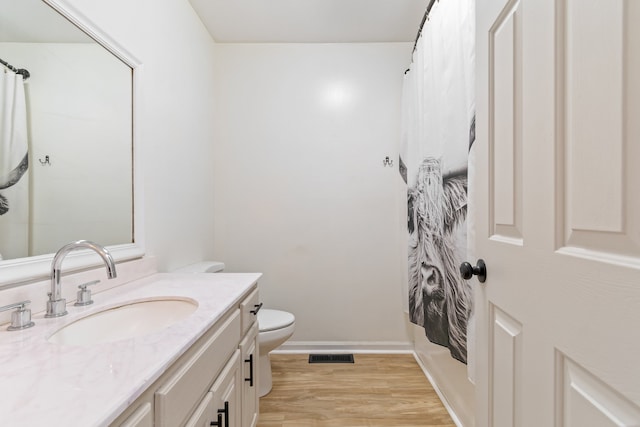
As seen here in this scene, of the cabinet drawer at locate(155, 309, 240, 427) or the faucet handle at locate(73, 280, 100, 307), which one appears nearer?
the cabinet drawer at locate(155, 309, 240, 427)

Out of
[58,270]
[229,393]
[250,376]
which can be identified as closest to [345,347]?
[250,376]

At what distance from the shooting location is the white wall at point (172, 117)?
1454 mm

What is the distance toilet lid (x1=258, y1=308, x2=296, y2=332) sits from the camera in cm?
186

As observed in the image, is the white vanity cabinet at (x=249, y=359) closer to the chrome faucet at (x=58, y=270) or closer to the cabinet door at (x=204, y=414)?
the cabinet door at (x=204, y=414)

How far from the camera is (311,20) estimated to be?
2.17 metres

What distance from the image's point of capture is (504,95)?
32.4 inches

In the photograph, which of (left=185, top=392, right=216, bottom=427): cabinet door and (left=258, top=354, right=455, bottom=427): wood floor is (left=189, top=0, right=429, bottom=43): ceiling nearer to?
(left=185, top=392, right=216, bottom=427): cabinet door

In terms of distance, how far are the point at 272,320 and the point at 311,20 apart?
2036 mm

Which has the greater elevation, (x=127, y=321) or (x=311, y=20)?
(x=311, y=20)

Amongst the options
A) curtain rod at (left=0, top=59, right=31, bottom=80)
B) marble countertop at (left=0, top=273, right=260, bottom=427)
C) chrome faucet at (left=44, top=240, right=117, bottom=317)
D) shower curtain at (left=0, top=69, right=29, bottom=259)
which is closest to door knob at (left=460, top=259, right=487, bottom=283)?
marble countertop at (left=0, top=273, right=260, bottom=427)

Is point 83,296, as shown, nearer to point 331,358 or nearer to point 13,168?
point 13,168

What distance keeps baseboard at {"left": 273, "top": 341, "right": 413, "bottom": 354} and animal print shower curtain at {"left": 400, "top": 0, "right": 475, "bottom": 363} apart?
1.74 ft

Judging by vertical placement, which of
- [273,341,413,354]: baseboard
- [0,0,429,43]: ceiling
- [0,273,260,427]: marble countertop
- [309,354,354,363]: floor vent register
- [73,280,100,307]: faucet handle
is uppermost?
[0,0,429,43]: ceiling

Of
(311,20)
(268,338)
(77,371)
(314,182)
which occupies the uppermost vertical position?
(311,20)
